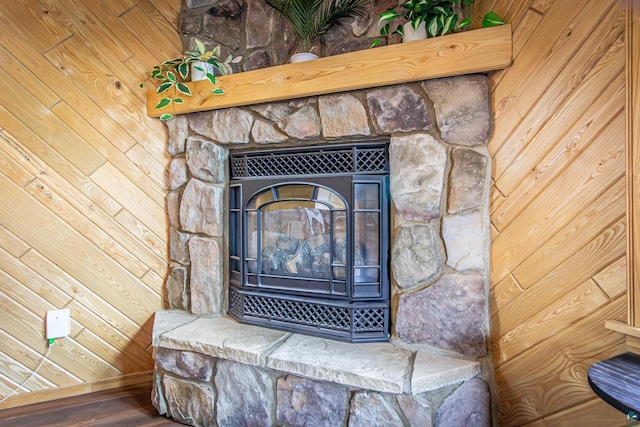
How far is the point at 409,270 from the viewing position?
4.76ft

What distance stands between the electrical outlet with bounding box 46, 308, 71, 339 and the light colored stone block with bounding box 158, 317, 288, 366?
550 millimetres

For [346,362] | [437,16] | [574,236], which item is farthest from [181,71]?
[574,236]

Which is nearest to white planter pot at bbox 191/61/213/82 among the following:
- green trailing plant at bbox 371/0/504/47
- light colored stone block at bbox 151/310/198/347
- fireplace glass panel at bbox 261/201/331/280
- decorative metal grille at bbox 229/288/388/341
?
fireplace glass panel at bbox 261/201/331/280

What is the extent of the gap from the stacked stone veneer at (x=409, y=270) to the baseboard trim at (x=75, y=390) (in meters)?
0.35

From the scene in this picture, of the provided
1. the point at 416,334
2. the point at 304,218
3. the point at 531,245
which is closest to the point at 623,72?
the point at 531,245

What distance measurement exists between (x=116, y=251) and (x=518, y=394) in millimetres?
1970

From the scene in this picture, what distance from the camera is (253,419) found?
148 cm

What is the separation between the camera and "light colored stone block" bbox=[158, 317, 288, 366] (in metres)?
1.46

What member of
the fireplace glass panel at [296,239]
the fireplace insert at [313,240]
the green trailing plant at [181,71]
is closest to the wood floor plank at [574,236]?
the fireplace insert at [313,240]

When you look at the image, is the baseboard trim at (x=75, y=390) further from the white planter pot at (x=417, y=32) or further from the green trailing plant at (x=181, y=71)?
the white planter pot at (x=417, y=32)

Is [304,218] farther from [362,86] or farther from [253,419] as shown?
[253,419]

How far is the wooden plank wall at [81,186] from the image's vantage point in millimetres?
1638

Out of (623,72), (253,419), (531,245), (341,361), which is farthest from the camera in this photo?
(253,419)

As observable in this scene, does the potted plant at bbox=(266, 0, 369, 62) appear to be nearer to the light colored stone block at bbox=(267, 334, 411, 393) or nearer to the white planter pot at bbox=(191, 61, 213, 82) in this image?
the white planter pot at bbox=(191, 61, 213, 82)
